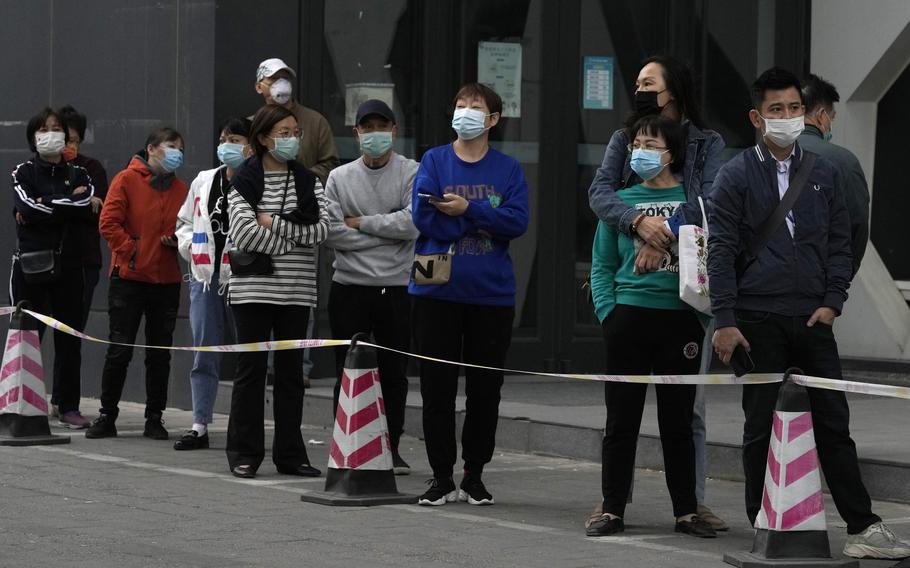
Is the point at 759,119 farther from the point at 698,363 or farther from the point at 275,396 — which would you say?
the point at 275,396

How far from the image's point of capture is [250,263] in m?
9.20

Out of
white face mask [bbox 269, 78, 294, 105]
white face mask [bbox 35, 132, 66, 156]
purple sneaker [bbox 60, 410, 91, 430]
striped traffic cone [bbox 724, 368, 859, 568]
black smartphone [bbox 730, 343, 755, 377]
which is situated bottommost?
purple sneaker [bbox 60, 410, 91, 430]

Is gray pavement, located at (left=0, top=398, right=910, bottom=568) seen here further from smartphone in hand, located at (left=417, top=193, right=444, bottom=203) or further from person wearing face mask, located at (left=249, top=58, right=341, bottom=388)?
person wearing face mask, located at (left=249, top=58, right=341, bottom=388)

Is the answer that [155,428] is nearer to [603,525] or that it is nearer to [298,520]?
[298,520]

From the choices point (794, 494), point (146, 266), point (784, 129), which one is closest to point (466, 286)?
point (784, 129)

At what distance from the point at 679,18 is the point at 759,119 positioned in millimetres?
7751

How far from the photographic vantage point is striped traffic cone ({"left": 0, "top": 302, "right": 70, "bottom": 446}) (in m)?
10.8

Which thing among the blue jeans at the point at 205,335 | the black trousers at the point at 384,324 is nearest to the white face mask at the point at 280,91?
the blue jeans at the point at 205,335

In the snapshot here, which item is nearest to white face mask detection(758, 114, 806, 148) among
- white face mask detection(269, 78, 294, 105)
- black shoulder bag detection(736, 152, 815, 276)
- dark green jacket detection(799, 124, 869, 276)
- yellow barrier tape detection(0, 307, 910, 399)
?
black shoulder bag detection(736, 152, 815, 276)

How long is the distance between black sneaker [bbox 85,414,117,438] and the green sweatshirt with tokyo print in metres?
4.64

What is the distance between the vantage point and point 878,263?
47.0 feet

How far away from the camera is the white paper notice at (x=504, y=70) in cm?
1405

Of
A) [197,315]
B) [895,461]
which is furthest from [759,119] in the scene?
[197,315]

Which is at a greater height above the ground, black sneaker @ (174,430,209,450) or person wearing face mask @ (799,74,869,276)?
person wearing face mask @ (799,74,869,276)
